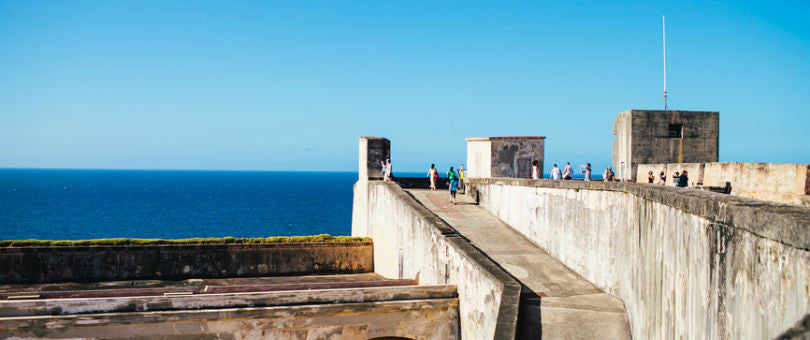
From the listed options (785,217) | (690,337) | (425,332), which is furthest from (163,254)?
(785,217)

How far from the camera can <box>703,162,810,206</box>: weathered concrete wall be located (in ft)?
27.6

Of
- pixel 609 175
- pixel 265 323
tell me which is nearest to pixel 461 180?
pixel 609 175

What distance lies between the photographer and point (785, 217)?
360cm

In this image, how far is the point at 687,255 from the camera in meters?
5.38

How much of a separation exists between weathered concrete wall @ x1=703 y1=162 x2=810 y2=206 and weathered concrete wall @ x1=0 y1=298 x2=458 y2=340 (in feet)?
17.7

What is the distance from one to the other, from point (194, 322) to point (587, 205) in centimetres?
667

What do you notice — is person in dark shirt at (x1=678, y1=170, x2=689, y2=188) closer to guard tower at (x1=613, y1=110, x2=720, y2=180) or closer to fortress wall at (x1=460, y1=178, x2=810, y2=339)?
guard tower at (x1=613, y1=110, x2=720, y2=180)

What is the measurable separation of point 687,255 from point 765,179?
5.26 meters

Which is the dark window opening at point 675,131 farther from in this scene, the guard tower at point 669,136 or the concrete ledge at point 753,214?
the concrete ledge at point 753,214

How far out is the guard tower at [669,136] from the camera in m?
14.2

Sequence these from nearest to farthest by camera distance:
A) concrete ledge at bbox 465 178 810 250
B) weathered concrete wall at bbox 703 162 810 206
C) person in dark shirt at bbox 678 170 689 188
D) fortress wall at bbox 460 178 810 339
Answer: concrete ledge at bbox 465 178 810 250 → fortress wall at bbox 460 178 810 339 → weathered concrete wall at bbox 703 162 810 206 → person in dark shirt at bbox 678 170 689 188

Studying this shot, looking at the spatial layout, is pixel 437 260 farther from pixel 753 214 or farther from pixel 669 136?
pixel 753 214

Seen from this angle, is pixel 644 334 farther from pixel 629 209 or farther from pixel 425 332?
pixel 425 332

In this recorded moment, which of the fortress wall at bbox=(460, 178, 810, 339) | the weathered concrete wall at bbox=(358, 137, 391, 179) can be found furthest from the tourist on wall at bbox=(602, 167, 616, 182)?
the weathered concrete wall at bbox=(358, 137, 391, 179)
